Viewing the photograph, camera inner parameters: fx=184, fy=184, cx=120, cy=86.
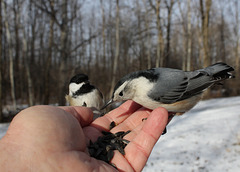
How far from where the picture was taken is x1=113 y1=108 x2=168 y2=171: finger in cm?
159

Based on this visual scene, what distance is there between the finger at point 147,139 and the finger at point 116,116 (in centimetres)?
51

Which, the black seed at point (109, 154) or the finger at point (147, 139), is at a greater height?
the finger at point (147, 139)

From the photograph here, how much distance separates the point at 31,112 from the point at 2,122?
7.57 meters

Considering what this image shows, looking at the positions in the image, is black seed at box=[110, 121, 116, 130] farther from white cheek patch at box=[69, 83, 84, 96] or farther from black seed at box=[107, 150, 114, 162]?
white cheek patch at box=[69, 83, 84, 96]

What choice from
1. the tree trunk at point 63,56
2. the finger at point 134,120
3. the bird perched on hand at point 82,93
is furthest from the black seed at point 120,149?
the tree trunk at point 63,56

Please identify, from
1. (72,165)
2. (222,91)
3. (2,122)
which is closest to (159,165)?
(72,165)

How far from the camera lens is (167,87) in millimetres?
1885

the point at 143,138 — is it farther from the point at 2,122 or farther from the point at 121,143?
the point at 2,122

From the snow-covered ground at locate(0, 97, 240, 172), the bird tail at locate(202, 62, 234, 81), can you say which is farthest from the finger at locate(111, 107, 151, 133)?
the snow-covered ground at locate(0, 97, 240, 172)

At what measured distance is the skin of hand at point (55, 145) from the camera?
116 cm

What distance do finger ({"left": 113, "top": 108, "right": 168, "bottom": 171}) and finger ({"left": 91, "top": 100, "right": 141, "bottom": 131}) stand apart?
514 millimetres

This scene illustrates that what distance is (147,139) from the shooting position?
1616 millimetres

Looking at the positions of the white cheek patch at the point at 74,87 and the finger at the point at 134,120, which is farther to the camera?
the white cheek patch at the point at 74,87

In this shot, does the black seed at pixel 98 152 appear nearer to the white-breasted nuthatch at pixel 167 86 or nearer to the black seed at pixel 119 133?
the black seed at pixel 119 133
